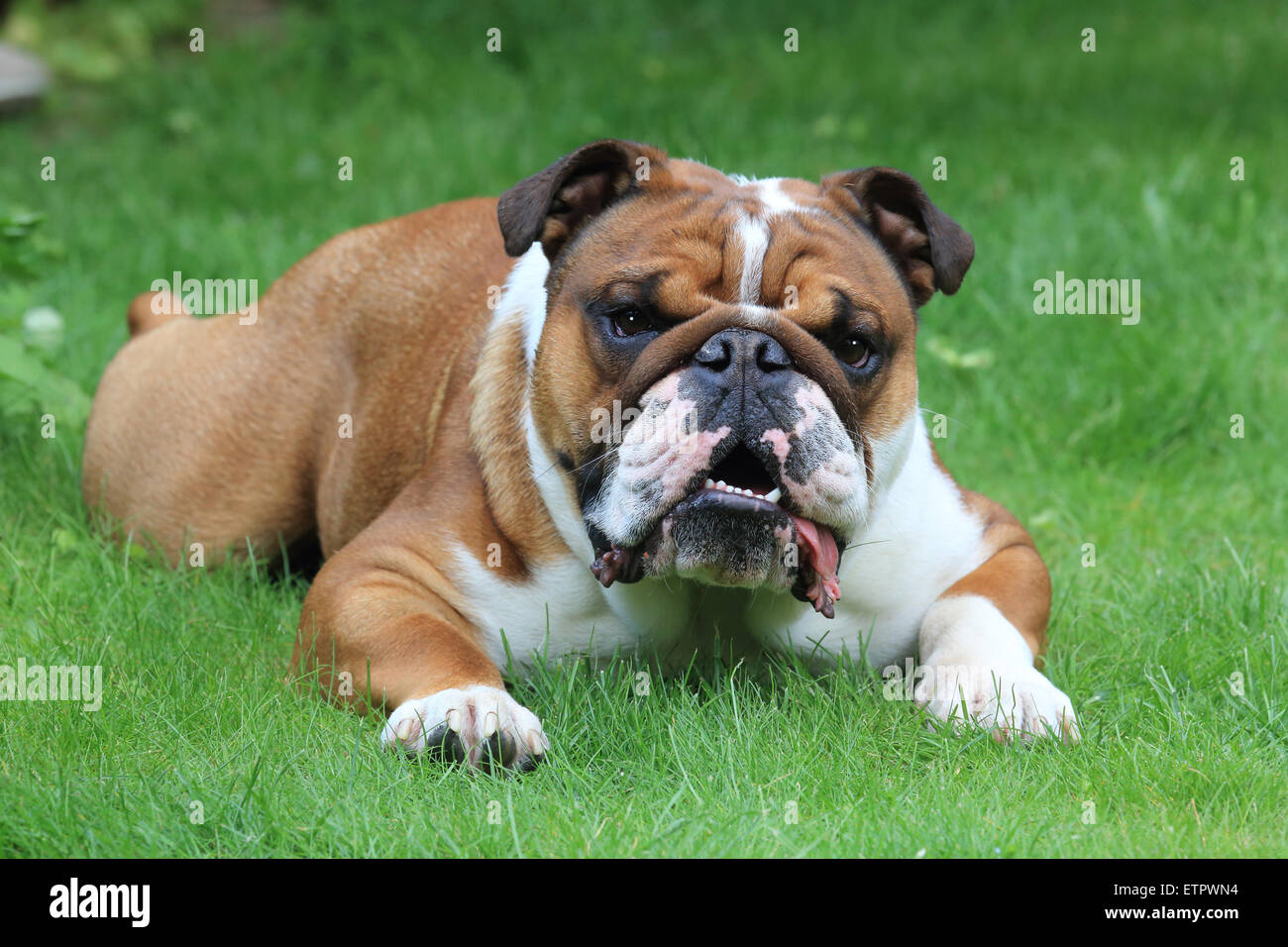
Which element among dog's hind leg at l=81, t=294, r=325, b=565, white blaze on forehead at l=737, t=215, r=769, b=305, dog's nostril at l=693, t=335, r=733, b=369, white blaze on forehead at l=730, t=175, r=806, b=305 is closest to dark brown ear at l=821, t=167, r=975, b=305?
white blaze on forehead at l=730, t=175, r=806, b=305

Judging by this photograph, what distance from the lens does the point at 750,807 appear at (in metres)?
3.64

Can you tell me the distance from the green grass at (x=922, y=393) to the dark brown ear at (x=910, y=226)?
1201 millimetres

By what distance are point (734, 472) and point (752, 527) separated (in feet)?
0.55

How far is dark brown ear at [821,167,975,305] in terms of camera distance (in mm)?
4457

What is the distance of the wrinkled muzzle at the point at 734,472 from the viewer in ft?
12.5

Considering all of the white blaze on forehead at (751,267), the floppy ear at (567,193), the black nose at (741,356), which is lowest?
the black nose at (741,356)

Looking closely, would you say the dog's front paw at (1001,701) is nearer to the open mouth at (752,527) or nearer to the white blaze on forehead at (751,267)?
the open mouth at (752,527)

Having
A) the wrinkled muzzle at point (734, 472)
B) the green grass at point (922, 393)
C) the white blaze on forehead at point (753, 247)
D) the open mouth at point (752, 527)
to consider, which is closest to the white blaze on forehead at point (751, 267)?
the white blaze on forehead at point (753, 247)

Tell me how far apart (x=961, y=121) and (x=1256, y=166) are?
1955 millimetres

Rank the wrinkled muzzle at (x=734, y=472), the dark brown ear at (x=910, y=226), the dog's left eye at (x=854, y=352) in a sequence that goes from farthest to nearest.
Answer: the dark brown ear at (x=910, y=226) < the dog's left eye at (x=854, y=352) < the wrinkled muzzle at (x=734, y=472)

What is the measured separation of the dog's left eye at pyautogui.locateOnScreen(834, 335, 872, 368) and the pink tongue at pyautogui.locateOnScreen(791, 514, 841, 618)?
492 millimetres

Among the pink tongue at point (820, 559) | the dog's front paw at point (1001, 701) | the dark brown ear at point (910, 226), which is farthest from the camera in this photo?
the dark brown ear at point (910, 226)

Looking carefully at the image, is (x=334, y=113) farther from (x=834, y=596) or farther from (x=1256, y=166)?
(x=834, y=596)

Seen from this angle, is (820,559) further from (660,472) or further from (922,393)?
(922,393)
